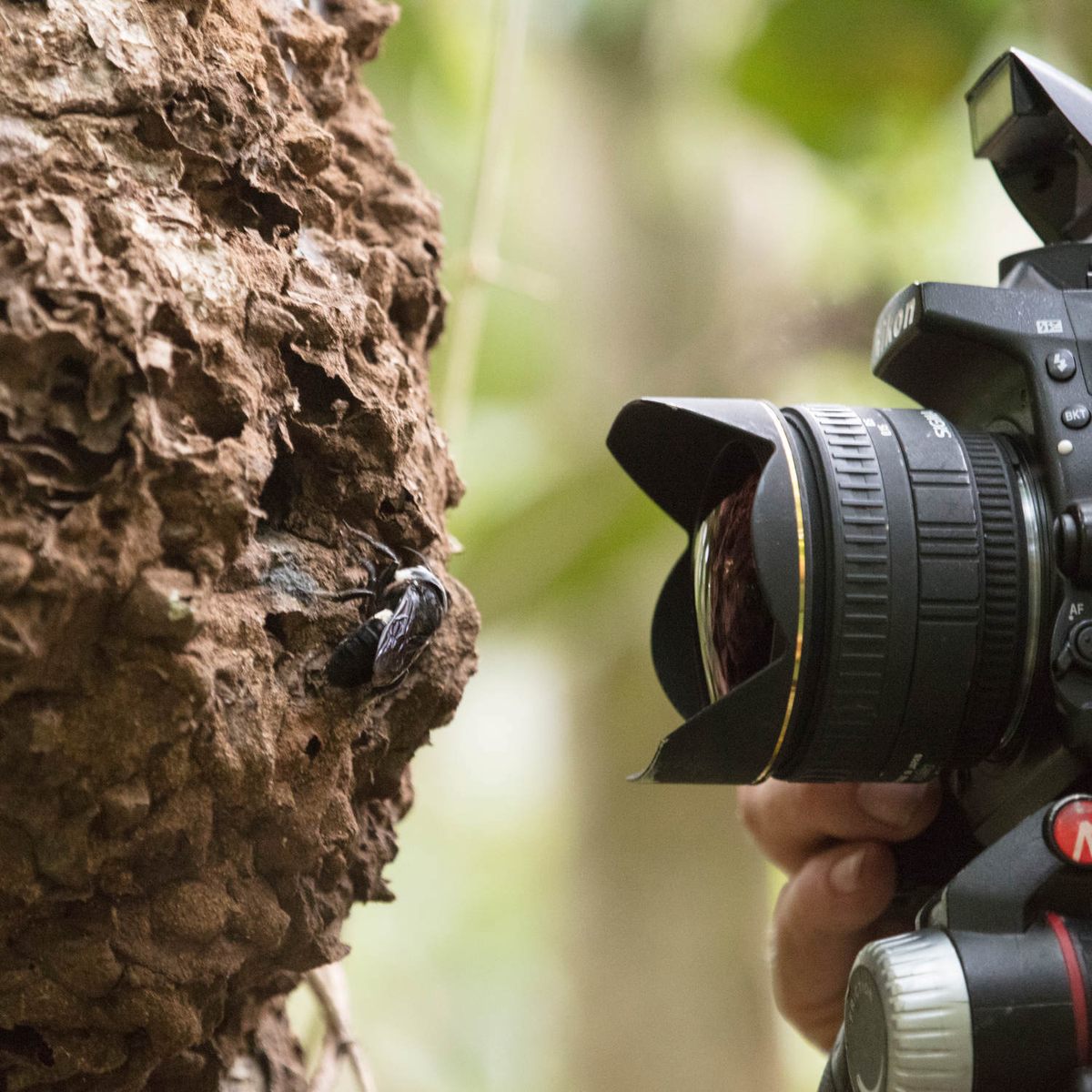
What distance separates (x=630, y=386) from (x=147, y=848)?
39.5 inches

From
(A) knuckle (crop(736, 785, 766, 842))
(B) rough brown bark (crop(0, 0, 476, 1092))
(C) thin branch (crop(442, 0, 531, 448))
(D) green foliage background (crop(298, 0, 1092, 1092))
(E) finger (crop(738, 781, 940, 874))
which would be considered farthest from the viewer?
(D) green foliage background (crop(298, 0, 1092, 1092))

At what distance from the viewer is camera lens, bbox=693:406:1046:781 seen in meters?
0.72

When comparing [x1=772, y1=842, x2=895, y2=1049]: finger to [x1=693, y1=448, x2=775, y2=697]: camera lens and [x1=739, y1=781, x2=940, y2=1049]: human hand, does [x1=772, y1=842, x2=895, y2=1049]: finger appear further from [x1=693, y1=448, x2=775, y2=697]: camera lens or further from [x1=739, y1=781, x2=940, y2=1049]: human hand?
[x1=693, y1=448, x2=775, y2=697]: camera lens

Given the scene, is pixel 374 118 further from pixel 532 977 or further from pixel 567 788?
pixel 532 977

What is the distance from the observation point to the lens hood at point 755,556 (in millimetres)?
713

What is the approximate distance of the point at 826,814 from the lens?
0.91 m

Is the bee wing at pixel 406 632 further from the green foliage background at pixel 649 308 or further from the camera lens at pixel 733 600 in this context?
the green foliage background at pixel 649 308

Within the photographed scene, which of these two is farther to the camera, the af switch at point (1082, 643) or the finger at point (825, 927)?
the finger at point (825, 927)

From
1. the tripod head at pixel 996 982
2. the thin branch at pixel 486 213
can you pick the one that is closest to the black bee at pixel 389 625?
the tripod head at pixel 996 982

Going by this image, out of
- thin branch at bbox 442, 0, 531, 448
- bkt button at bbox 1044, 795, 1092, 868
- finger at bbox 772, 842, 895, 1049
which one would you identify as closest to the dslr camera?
bkt button at bbox 1044, 795, 1092, 868

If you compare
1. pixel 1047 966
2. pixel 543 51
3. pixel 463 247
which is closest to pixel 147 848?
pixel 1047 966

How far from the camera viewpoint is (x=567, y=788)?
1513mm

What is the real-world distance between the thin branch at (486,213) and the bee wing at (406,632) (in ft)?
2.09

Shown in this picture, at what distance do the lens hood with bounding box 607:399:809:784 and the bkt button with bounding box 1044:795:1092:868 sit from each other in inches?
5.9
